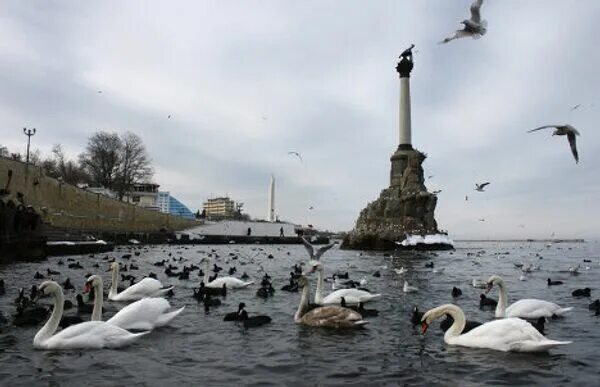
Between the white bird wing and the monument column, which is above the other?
the monument column

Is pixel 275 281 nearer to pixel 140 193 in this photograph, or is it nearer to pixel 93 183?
pixel 93 183

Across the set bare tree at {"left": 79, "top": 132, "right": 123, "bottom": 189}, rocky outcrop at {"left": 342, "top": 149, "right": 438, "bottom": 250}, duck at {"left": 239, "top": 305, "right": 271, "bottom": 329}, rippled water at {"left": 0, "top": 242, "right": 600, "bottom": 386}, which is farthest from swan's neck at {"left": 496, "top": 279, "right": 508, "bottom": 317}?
bare tree at {"left": 79, "top": 132, "right": 123, "bottom": 189}

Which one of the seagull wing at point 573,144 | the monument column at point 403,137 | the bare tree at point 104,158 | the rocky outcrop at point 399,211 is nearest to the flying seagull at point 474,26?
the seagull wing at point 573,144

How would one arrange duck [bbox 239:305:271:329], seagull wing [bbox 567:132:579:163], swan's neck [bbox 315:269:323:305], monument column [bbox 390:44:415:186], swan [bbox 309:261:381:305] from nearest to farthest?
1. duck [bbox 239:305:271:329]
2. seagull wing [bbox 567:132:579:163]
3. swan [bbox 309:261:381:305]
4. swan's neck [bbox 315:269:323:305]
5. monument column [bbox 390:44:415:186]

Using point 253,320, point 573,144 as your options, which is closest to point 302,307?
point 253,320

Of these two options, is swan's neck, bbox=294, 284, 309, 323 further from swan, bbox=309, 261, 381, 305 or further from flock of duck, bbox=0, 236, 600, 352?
swan, bbox=309, 261, 381, 305

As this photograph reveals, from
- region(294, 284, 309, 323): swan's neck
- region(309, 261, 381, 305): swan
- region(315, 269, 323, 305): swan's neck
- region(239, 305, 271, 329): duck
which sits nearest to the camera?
region(239, 305, 271, 329): duck

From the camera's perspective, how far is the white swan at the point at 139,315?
38.4 ft

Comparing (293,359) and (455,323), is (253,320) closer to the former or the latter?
(293,359)

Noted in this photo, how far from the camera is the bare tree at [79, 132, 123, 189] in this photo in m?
101

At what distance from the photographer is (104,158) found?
331 ft

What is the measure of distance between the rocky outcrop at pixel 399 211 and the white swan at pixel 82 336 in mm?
68893

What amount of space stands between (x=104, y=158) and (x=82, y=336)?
96.2 m

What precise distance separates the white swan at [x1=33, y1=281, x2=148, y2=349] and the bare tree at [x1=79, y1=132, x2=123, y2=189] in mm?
95445
